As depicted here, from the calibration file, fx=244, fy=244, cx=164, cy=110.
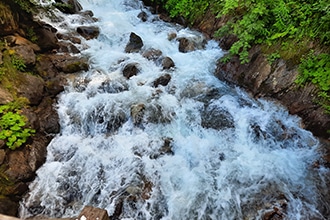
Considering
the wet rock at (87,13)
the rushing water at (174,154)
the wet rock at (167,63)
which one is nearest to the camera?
the rushing water at (174,154)

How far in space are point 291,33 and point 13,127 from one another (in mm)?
6584

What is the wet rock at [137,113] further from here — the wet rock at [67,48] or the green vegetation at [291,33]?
the wet rock at [67,48]

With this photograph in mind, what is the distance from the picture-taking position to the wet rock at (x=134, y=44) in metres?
8.47

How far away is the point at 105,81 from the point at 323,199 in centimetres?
559

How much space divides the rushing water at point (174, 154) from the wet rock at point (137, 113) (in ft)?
0.08

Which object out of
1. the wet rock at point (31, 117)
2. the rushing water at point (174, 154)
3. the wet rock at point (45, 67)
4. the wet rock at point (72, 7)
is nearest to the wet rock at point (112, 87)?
the rushing water at point (174, 154)

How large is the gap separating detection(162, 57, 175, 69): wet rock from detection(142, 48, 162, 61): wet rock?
411 millimetres

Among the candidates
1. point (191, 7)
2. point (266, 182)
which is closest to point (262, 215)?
point (266, 182)

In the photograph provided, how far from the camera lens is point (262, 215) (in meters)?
4.00

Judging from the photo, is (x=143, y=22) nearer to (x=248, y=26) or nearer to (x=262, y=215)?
(x=248, y=26)

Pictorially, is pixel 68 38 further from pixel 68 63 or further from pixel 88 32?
pixel 68 63

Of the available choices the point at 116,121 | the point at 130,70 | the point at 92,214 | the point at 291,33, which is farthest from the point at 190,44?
the point at 92,214

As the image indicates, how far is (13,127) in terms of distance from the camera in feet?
15.2

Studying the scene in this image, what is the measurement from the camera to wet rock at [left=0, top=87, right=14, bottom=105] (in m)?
4.87
